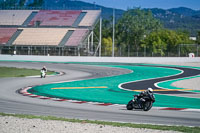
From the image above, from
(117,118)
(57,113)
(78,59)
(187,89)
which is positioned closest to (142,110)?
(117,118)

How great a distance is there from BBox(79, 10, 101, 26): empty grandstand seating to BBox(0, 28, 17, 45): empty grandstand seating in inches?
490

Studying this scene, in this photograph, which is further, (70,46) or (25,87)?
(70,46)

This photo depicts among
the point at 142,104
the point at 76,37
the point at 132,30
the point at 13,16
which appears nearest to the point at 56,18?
the point at 13,16

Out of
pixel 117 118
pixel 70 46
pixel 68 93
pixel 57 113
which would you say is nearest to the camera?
pixel 117 118

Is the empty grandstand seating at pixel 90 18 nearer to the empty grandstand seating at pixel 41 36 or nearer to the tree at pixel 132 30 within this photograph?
the empty grandstand seating at pixel 41 36

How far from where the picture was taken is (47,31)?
72.2 meters

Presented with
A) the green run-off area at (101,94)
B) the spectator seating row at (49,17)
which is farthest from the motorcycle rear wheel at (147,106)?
the spectator seating row at (49,17)

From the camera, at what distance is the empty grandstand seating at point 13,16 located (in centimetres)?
7726

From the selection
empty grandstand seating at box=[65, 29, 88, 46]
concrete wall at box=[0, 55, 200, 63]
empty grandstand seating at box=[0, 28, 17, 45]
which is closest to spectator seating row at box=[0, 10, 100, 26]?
empty grandstand seating at box=[0, 28, 17, 45]

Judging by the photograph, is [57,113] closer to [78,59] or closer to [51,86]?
[51,86]

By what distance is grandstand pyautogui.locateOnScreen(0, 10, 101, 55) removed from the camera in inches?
2574

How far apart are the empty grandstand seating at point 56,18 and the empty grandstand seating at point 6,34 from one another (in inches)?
147

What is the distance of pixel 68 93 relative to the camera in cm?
2314

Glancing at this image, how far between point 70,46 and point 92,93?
1669 inches
